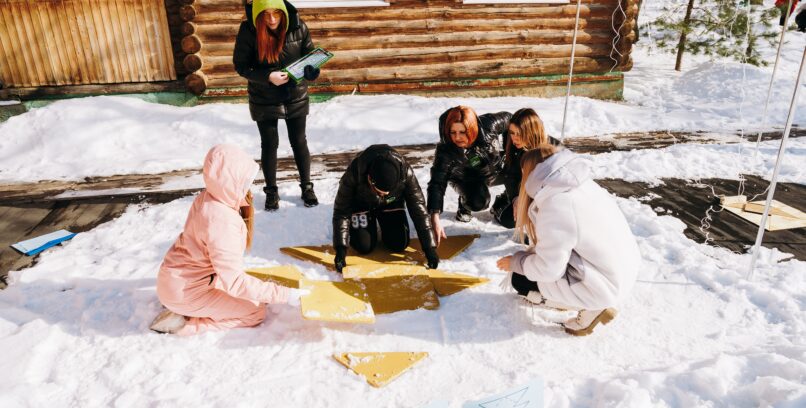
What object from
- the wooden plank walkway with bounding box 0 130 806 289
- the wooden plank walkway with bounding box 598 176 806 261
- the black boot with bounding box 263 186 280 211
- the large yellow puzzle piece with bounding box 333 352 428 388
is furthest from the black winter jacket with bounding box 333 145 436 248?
the wooden plank walkway with bounding box 598 176 806 261

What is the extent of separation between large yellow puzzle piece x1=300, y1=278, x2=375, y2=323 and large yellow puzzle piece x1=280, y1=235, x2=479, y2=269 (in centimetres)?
40

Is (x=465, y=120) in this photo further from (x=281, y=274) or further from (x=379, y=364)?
(x=379, y=364)

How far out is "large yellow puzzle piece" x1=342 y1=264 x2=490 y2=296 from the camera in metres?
3.28

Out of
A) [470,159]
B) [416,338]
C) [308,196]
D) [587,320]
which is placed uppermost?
[470,159]

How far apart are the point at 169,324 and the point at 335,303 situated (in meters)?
0.93

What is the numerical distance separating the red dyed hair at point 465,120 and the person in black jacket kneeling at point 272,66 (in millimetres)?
1201

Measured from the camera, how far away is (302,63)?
3957mm

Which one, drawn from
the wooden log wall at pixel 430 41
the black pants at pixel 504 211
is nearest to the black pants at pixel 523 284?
the black pants at pixel 504 211

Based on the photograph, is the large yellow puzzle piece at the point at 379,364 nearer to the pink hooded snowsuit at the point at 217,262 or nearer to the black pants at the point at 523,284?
the pink hooded snowsuit at the point at 217,262

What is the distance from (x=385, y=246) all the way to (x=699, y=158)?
4.02 m

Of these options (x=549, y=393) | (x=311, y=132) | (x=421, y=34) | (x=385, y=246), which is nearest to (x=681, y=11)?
(x=421, y=34)

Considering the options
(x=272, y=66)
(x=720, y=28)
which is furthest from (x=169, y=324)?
(x=720, y=28)

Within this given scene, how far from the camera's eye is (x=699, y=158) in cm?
556

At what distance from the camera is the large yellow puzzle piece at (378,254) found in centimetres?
358
